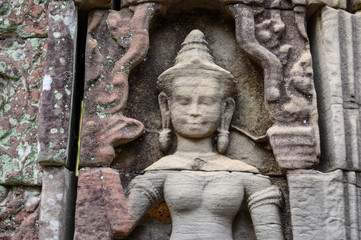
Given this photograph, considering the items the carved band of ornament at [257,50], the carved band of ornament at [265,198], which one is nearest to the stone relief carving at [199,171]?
the carved band of ornament at [265,198]

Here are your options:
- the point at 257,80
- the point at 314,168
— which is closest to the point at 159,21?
the point at 257,80

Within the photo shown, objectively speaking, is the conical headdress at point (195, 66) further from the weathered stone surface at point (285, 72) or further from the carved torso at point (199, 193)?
the carved torso at point (199, 193)

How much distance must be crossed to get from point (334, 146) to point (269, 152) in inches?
20.2

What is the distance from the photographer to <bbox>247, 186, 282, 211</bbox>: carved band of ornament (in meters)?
4.54

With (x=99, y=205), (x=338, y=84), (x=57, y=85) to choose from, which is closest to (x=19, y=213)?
(x=99, y=205)

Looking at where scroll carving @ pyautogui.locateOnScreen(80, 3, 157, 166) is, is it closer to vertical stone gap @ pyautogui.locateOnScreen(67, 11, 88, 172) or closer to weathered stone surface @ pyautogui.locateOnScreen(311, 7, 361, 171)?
vertical stone gap @ pyautogui.locateOnScreen(67, 11, 88, 172)

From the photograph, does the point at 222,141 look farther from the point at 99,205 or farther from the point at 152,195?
the point at 99,205

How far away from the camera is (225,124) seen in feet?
16.1

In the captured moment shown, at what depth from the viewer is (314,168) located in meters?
4.62

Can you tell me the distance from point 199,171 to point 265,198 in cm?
53

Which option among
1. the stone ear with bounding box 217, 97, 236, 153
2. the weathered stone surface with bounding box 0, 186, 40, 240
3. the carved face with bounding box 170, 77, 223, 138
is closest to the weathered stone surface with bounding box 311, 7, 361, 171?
the stone ear with bounding box 217, 97, 236, 153

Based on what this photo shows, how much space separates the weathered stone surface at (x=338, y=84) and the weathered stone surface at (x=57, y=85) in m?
1.95

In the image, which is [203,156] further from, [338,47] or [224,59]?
[338,47]

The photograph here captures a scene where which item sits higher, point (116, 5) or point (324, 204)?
point (116, 5)
